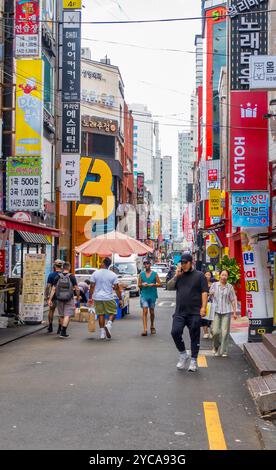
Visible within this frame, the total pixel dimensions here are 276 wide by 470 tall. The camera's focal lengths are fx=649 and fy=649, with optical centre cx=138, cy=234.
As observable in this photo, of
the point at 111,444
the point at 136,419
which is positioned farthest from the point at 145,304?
the point at 111,444

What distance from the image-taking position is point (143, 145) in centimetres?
19288

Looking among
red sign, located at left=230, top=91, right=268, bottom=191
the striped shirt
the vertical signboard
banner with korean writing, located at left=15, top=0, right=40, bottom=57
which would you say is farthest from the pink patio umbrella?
the vertical signboard

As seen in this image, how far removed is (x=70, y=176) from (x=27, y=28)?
8.74m

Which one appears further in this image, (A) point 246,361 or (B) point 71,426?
(A) point 246,361

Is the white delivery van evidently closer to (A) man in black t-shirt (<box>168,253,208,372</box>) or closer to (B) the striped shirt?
(B) the striped shirt

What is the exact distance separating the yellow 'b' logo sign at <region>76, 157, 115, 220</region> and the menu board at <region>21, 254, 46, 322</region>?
120ft

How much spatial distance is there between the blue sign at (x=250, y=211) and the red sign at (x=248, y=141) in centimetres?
65

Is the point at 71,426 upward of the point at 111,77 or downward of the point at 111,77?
downward

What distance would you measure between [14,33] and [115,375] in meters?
16.5

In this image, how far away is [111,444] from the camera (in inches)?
238

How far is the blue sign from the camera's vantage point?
15.0 m

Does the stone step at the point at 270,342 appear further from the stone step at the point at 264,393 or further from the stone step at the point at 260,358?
the stone step at the point at 264,393

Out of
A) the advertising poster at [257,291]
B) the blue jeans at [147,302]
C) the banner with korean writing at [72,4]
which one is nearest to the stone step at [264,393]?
the advertising poster at [257,291]
